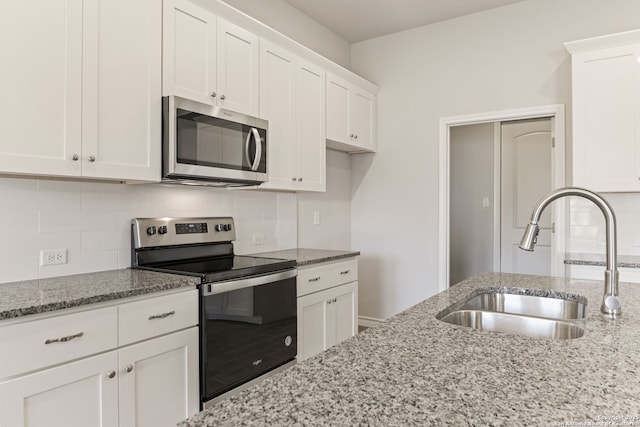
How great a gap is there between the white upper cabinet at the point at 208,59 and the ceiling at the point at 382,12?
119 cm

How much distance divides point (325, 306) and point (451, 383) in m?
2.31

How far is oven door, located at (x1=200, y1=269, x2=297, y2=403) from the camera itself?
207cm

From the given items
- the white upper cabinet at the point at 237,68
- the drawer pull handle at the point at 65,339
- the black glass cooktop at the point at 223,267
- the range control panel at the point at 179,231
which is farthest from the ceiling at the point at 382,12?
the drawer pull handle at the point at 65,339

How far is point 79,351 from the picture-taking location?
159 cm

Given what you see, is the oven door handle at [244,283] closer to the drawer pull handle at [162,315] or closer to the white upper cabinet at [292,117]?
the drawer pull handle at [162,315]

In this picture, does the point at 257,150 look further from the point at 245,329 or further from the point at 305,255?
the point at 245,329

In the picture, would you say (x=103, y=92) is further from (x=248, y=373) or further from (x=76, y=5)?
(x=248, y=373)

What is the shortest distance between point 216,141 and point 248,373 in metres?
1.29

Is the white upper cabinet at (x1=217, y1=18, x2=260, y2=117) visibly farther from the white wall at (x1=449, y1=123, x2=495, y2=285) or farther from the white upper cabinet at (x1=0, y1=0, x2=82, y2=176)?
the white wall at (x1=449, y1=123, x2=495, y2=285)

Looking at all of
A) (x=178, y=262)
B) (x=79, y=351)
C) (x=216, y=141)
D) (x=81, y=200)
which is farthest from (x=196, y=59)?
(x=79, y=351)

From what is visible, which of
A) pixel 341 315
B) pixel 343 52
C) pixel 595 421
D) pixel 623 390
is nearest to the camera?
pixel 595 421

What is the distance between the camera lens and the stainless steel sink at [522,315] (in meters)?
1.31

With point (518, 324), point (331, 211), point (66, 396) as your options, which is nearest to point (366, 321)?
point (331, 211)

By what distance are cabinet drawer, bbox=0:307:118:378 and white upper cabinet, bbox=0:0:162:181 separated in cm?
63
